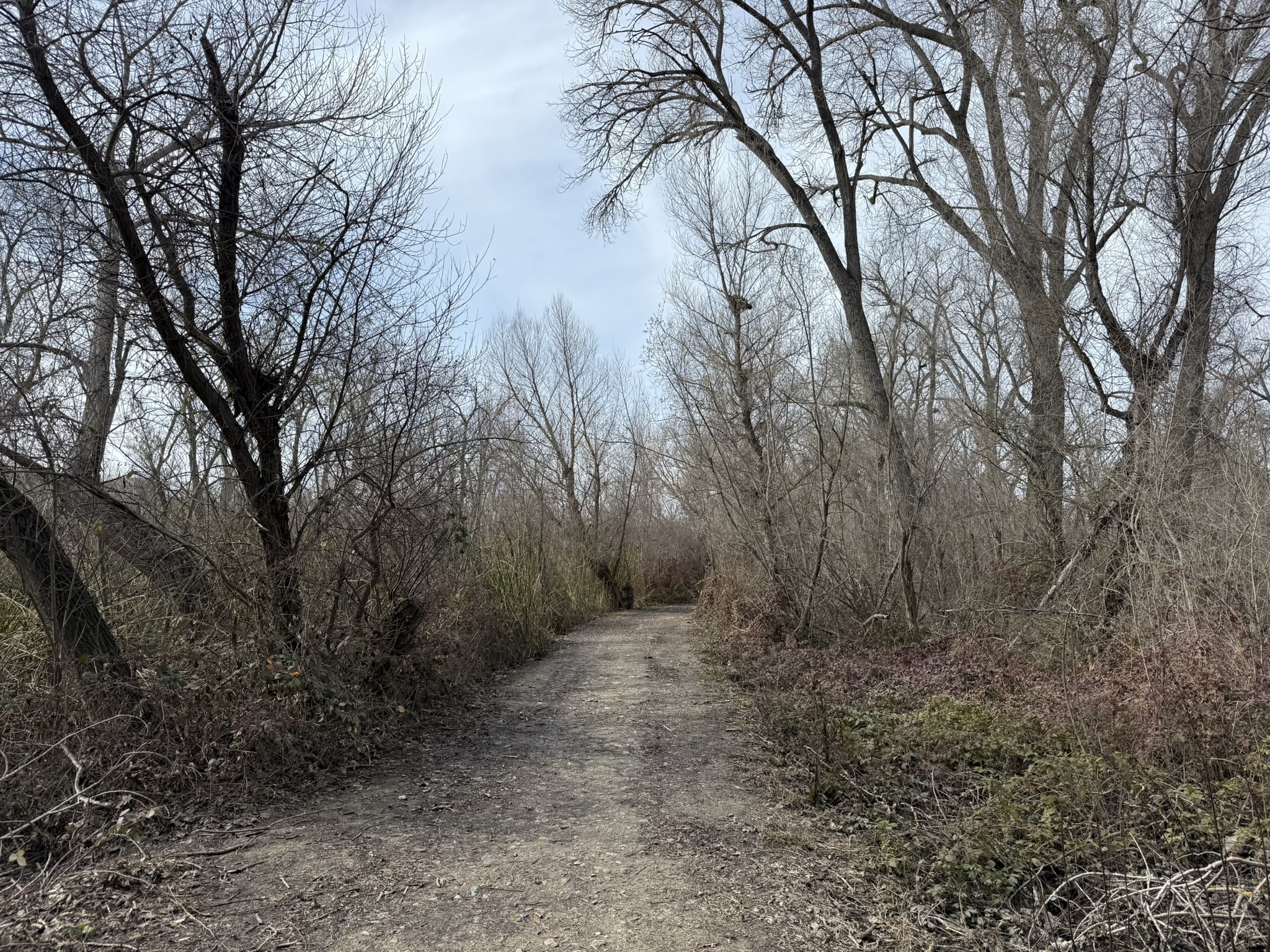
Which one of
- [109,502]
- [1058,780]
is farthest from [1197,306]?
[109,502]

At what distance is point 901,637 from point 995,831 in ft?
20.3

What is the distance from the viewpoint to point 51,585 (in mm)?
5367

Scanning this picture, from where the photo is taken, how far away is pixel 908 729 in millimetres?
6164

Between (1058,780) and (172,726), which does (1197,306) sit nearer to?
(1058,780)

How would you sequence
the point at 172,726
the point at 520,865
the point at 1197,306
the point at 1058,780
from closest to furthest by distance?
the point at 520,865 < the point at 1058,780 < the point at 172,726 < the point at 1197,306

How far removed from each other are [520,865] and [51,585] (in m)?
3.86

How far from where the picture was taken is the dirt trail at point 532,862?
3.50 m

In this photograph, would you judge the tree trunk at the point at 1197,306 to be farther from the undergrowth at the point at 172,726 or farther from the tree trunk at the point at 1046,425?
the undergrowth at the point at 172,726

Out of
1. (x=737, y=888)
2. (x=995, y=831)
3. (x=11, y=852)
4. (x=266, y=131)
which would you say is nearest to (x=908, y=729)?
(x=995, y=831)

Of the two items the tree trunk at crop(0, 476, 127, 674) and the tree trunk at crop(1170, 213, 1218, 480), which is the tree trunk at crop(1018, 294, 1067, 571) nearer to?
the tree trunk at crop(1170, 213, 1218, 480)

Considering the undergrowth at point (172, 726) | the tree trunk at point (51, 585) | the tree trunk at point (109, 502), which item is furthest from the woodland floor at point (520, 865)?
the tree trunk at point (109, 502)

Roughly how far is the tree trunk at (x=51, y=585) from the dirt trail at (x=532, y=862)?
1871 mm

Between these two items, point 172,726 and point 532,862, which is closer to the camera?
point 532,862

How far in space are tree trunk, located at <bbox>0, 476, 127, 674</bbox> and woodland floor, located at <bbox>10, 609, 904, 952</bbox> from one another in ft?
5.74
